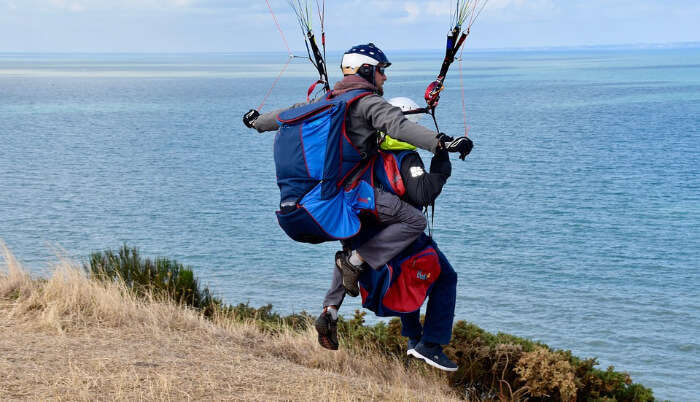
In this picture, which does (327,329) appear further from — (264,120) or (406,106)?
(406,106)

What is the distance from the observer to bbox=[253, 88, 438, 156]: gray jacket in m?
5.30

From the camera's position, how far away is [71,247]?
32.7 meters

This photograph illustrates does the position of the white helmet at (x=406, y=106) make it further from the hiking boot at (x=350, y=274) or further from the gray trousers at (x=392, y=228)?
the hiking boot at (x=350, y=274)

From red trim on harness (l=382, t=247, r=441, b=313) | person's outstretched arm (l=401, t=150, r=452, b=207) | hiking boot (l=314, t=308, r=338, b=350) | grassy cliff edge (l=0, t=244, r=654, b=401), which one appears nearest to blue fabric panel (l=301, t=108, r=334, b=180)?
person's outstretched arm (l=401, t=150, r=452, b=207)

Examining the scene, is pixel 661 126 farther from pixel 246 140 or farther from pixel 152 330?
pixel 152 330

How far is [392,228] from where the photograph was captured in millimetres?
6055

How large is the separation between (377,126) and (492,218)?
3518 centimetres

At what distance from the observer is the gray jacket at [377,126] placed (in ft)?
17.4

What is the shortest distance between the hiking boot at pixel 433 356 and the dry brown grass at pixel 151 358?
40 centimetres

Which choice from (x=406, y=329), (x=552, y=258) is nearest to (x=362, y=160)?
(x=406, y=329)

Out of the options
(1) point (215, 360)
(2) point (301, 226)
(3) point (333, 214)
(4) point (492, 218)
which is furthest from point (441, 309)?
(4) point (492, 218)

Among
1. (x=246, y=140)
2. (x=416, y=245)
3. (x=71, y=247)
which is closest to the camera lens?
(x=416, y=245)

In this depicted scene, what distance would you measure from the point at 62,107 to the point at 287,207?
11131 cm

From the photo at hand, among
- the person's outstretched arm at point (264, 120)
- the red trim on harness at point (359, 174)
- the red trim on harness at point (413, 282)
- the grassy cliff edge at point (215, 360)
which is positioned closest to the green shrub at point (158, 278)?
the grassy cliff edge at point (215, 360)
